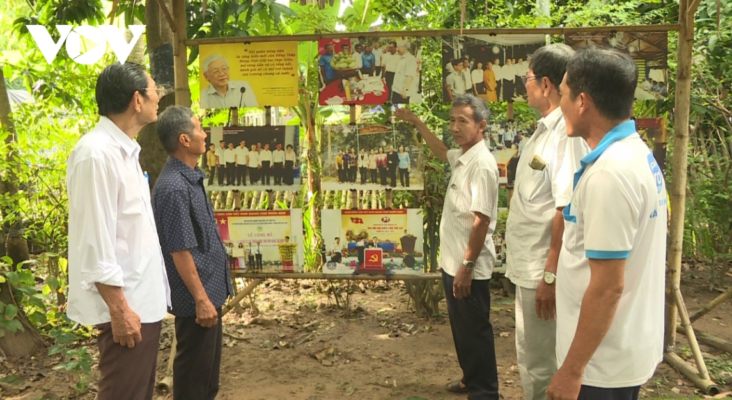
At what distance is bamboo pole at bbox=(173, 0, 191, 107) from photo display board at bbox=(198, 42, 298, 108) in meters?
0.12

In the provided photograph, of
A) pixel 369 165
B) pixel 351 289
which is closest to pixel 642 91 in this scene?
pixel 369 165

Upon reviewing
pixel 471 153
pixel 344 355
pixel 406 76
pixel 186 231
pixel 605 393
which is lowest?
pixel 344 355

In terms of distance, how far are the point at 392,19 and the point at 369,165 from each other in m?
2.40

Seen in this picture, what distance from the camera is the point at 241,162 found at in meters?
4.12

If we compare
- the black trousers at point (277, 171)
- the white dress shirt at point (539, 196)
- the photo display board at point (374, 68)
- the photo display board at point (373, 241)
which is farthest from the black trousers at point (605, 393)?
the black trousers at point (277, 171)

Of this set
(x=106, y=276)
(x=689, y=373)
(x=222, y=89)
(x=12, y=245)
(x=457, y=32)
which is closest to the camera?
(x=106, y=276)

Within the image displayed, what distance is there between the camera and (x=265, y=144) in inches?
162

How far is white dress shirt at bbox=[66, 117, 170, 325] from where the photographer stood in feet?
7.41

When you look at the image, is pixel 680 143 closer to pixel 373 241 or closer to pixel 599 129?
pixel 373 241

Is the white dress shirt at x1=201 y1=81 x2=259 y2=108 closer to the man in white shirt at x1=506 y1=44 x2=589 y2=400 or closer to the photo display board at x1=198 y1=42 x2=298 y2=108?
the photo display board at x1=198 y1=42 x2=298 y2=108

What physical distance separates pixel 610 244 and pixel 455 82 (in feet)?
8.22

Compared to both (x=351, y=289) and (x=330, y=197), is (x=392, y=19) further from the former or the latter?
(x=351, y=289)

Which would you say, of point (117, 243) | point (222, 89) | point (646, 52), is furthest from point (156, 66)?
point (646, 52)

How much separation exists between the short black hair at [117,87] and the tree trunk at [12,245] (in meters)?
2.59
